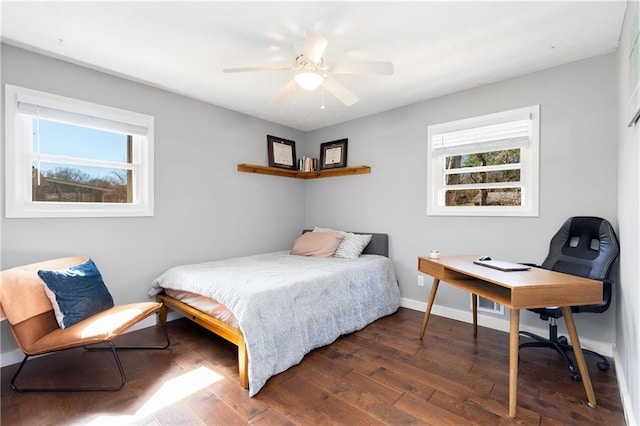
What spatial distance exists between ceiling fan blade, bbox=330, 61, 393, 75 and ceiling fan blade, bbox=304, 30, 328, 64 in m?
0.16

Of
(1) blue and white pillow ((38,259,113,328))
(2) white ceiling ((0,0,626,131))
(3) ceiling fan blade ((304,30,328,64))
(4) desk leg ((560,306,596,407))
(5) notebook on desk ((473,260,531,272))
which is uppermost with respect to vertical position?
(2) white ceiling ((0,0,626,131))

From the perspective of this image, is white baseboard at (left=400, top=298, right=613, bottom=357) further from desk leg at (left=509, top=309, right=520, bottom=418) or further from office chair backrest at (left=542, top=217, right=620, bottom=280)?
desk leg at (left=509, top=309, right=520, bottom=418)

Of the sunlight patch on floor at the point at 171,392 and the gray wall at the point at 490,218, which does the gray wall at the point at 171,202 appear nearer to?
the gray wall at the point at 490,218

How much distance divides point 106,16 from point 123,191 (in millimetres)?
1579

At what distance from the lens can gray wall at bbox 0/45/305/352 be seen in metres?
2.42

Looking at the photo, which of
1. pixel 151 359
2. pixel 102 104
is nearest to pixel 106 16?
pixel 102 104

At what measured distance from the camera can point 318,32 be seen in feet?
7.02

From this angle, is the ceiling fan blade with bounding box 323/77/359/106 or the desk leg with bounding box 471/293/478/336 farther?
the desk leg with bounding box 471/293/478/336

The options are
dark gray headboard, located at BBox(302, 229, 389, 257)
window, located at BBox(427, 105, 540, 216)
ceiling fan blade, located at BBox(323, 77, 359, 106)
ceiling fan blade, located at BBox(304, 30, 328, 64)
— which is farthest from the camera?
dark gray headboard, located at BBox(302, 229, 389, 257)

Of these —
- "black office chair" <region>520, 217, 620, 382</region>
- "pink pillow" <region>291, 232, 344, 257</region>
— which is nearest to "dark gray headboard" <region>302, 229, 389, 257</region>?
"pink pillow" <region>291, 232, 344, 257</region>

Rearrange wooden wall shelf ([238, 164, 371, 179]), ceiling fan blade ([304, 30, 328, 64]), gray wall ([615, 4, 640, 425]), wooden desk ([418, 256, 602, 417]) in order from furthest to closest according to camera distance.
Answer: wooden wall shelf ([238, 164, 371, 179]) → ceiling fan blade ([304, 30, 328, 64]) → wooden desk ([418, 256, 602, 417]) → gray wall ([615, 4, 640, 425])

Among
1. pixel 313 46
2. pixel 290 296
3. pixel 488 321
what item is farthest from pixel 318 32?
pixel 488 321

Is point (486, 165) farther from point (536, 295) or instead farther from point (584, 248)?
point (536, 295)

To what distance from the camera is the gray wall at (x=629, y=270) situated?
58.9 inches
